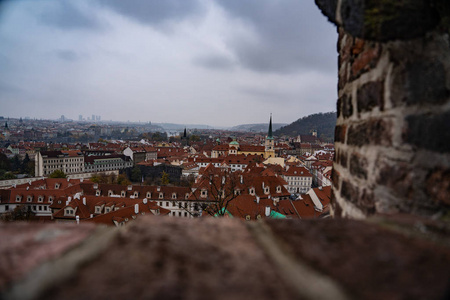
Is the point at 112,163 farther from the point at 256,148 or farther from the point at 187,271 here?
the point at 187,271

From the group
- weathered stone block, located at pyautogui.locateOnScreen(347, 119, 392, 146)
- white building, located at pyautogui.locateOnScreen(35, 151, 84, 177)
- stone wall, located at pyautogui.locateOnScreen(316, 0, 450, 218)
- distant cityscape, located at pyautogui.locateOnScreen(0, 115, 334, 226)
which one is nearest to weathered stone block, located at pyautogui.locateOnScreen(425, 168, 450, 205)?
stone wall, located at pyautogui.locateOnScreen(316, 0, 450, 218)

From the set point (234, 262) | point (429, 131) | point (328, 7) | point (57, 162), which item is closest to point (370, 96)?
point (429, 131)

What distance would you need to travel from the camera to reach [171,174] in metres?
50.0

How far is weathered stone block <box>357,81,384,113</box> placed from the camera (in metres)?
1.44

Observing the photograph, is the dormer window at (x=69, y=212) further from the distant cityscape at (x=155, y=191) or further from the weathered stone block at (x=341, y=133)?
the weathered stone block at (x=341, y=133)

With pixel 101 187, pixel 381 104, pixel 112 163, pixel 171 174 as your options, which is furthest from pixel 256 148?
pixel 381 104

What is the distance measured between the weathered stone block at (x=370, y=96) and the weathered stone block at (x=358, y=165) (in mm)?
271

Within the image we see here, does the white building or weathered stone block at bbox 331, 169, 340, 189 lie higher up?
weathered stone block at bbox 331, 169, 340, 189

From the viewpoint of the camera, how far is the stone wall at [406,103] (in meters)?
1.26

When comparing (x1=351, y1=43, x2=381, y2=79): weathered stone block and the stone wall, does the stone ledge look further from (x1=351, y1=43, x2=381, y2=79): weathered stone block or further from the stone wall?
(x1=351, y1=43, x2=381, y2=79): weathered stone block

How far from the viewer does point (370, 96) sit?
1.53 meters

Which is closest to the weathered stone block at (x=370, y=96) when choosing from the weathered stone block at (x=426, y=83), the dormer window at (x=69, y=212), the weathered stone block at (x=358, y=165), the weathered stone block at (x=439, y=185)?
the weathered stone block at (x=426, y=83)

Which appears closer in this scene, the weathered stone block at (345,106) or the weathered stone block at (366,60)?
the weathered stone block at (366,60)

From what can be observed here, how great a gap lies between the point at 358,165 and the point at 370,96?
15.3 inches
